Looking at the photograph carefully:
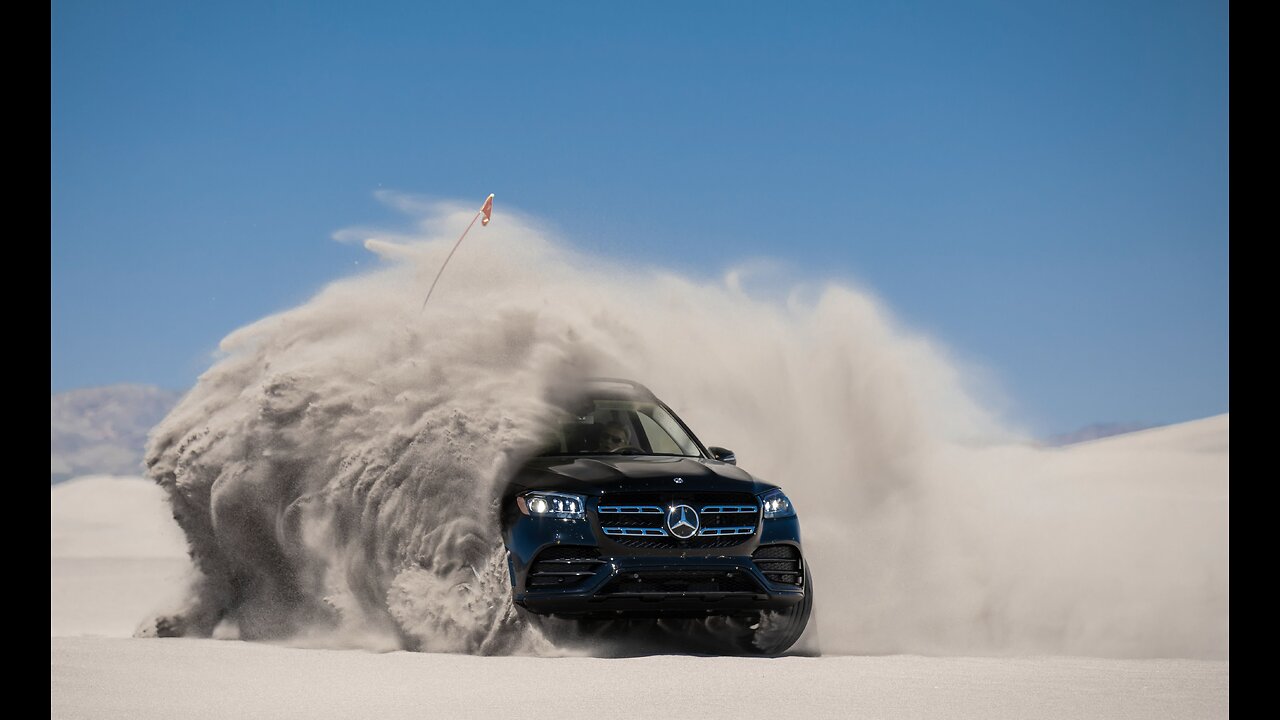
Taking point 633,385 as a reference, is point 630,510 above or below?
below

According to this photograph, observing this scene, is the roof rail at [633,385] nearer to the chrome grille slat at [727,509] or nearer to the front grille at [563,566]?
the chrome grille slat at [727,509]

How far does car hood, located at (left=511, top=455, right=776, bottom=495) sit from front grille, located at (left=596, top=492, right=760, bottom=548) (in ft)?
0.22

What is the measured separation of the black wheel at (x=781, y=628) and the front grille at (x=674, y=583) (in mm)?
594

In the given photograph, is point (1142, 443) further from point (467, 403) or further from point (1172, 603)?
point (467, 403)

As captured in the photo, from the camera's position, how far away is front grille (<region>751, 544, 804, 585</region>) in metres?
9.93

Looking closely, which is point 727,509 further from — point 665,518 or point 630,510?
point 630,510

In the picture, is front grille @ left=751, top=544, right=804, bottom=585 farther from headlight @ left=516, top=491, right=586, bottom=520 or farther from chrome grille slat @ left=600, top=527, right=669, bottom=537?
headlight @ left=516, top=491, right=586, bottom=520

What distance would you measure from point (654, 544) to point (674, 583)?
30 cm

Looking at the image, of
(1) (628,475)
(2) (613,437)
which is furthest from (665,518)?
(2) (613,437)

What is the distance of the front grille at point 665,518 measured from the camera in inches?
379

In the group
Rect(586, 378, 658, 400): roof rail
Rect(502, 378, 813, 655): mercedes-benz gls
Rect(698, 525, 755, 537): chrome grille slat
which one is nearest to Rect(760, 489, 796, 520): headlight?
Rect(502, 378, 813, 655): mercedes-benz gls

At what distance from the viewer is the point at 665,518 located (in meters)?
9.70

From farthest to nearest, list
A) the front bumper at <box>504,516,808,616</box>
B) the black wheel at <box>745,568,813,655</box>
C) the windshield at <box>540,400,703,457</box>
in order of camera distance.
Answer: the windshield at <box>540,400,703,457</box> < the black wheel at <box>745,568,813,655</box> < the front bumper at <box>504,516,808,616</box>
